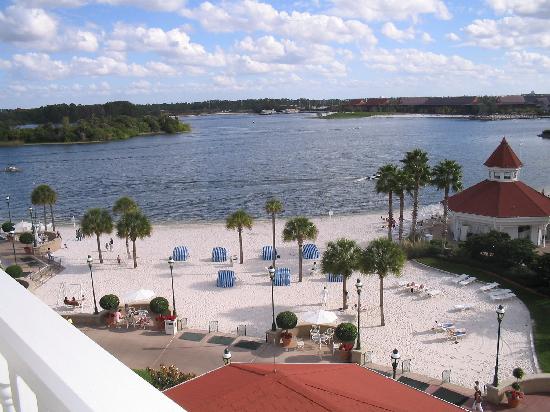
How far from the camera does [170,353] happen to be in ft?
70.2

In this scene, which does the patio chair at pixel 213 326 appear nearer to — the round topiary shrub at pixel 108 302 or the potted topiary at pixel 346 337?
the round topiary shrub at pixel 108 302

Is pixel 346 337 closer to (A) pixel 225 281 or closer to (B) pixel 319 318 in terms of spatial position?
(B) pixel 319 318

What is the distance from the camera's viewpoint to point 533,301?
26750 mm

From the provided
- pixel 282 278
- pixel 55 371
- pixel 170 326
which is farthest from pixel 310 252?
pixel 55 371

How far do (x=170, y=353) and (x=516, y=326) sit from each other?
15.1 metres

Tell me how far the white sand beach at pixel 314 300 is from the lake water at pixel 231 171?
18554 mm

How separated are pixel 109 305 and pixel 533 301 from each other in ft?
67.2

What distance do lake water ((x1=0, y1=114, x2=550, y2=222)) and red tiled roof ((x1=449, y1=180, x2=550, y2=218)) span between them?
19.6 meters

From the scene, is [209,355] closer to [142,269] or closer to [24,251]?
[142,269]

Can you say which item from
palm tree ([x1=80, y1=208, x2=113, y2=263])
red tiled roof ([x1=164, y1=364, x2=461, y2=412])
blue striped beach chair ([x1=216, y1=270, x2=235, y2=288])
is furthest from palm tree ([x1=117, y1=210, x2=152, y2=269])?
red tiled roof ([x1=164, y1=364, x2=461, y2=412])

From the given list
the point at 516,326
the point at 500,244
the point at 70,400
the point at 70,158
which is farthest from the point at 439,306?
the point at 70,158

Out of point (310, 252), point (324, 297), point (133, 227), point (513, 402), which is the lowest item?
point (513, 402)

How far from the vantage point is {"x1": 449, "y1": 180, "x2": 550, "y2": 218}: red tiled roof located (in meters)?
35.7

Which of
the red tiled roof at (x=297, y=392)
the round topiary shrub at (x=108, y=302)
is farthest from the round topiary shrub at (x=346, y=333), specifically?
the round topiary shrub at (x=108, y=302)
